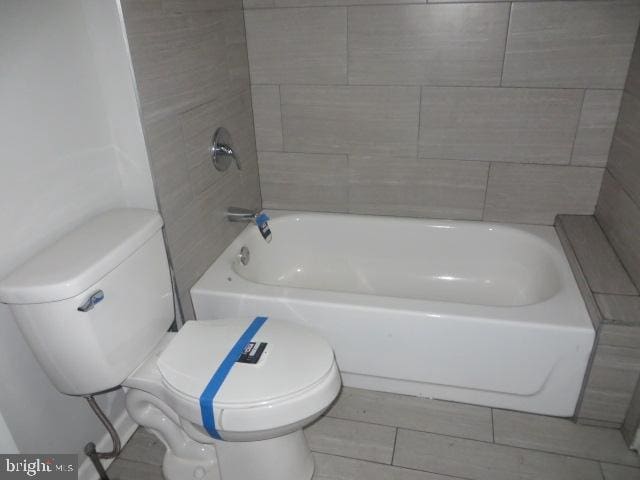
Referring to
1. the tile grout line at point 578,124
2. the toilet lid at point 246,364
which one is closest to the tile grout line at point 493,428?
the toilet lid at point 246,364

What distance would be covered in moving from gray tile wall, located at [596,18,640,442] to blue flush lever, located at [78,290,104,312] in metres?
1.47

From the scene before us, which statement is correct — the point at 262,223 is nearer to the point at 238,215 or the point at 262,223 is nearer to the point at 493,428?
the point at 238,215

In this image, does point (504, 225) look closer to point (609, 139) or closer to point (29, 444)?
point (609, 139)

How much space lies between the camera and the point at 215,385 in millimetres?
1239

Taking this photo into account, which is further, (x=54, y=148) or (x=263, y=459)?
(x=263, y=459)

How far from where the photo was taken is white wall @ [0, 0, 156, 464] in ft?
3.91

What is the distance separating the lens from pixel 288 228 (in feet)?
7.71

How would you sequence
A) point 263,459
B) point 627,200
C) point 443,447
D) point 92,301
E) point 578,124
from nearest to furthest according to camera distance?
1. point 92,301
2. point 263,459
3. point 443,447
4. point 627,200
5. point 578,124

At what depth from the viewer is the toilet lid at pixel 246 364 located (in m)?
1.23

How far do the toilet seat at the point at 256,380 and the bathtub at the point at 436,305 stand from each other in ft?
1.08

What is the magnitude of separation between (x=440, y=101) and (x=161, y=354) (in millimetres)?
1470

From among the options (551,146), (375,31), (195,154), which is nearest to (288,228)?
(195,154)
